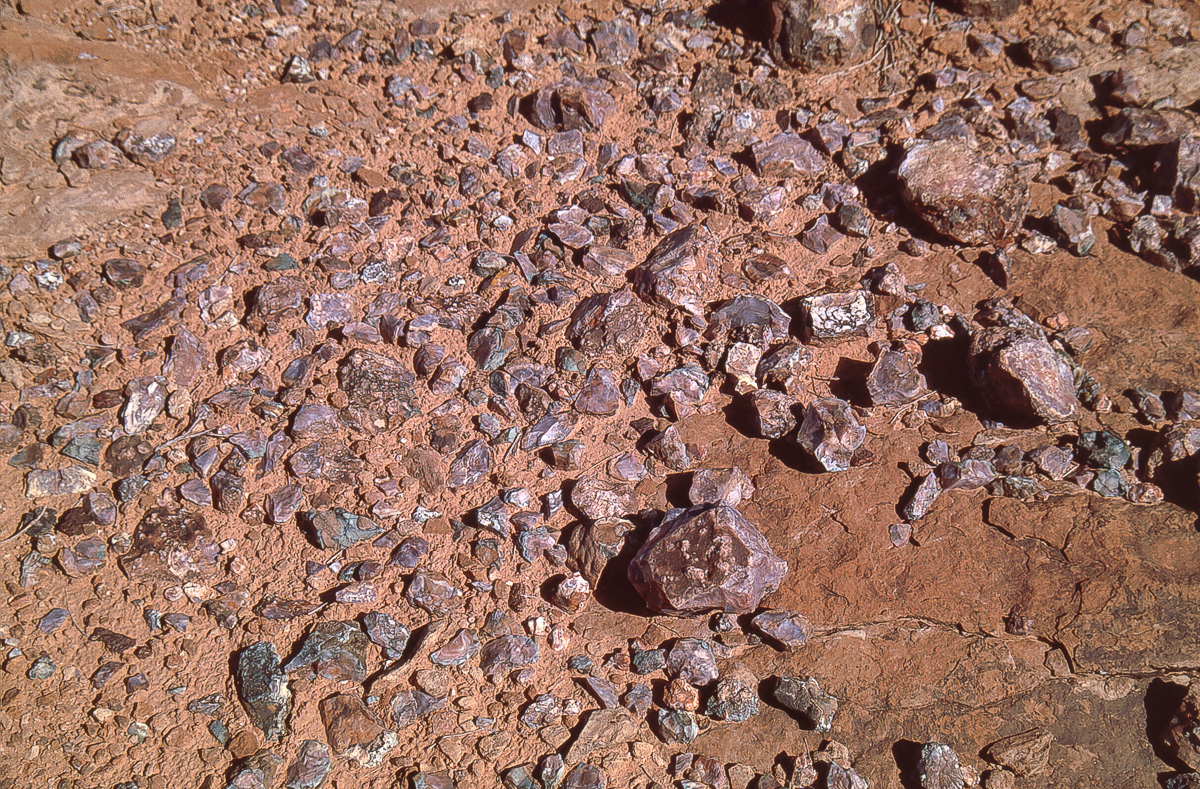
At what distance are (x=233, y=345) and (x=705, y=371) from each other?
4.77ft

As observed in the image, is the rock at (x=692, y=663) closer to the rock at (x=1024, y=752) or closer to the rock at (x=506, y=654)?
the rock at (x=506, y=654)

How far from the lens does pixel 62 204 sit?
103 inches

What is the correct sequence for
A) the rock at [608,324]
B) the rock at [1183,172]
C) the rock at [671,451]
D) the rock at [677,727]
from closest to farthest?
the rock at [677,727] < the rock at [671,451] < the rock at [608,324] < the rock at [1183,172]

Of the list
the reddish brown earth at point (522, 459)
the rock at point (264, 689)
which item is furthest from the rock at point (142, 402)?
the rock at point (264, 689)

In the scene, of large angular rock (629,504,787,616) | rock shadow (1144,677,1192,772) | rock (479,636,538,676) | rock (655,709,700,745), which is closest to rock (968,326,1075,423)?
rock shadow (1144,677,1192,772)

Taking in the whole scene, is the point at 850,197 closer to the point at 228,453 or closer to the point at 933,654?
the point at 933,654

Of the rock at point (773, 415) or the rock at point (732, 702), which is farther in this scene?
the rock at point (773, 415)

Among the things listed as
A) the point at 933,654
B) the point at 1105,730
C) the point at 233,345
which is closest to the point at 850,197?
the point at 933,654

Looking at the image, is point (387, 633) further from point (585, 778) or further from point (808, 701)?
point (808, 701)

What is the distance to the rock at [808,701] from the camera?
67.9 inches

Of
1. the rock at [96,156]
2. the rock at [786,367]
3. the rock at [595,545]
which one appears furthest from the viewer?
the rock at [96,156]

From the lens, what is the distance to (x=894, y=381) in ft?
7.10

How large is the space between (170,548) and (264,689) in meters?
0.50

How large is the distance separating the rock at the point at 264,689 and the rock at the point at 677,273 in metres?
1.45
